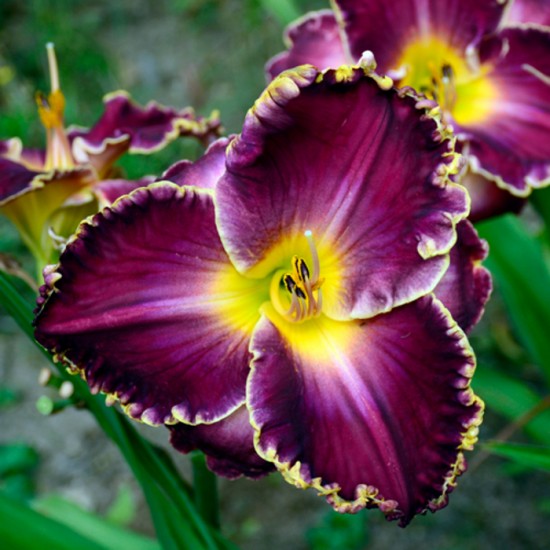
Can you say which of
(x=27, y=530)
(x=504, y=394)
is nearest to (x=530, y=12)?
(x=504, y=394)

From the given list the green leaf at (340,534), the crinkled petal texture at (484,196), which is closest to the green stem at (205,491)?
the crinkled petal texture at (484,196)

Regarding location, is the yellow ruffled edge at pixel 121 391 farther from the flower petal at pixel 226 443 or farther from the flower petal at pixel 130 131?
the flower petal at pixel 130 131

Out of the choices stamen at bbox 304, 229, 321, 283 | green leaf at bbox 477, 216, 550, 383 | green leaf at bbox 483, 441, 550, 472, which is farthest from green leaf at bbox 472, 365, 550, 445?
stamen at bbox 304, 229, 321, 283

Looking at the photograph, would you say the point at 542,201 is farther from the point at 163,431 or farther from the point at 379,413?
the point at 163,431

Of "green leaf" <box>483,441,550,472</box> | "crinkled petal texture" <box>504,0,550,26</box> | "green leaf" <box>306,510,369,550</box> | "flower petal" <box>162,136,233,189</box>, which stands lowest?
"green leaf" <box>306,510,369,550</box>

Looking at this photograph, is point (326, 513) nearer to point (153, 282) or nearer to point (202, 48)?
point (153, 282)

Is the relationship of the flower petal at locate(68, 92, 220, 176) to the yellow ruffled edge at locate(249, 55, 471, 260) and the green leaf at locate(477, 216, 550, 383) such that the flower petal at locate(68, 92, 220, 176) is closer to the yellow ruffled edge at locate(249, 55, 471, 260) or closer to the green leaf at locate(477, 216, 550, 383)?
the yellow ruffled edge at locate(249, 55, 471, 260)

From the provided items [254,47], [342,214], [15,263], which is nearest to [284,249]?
[342,214]
